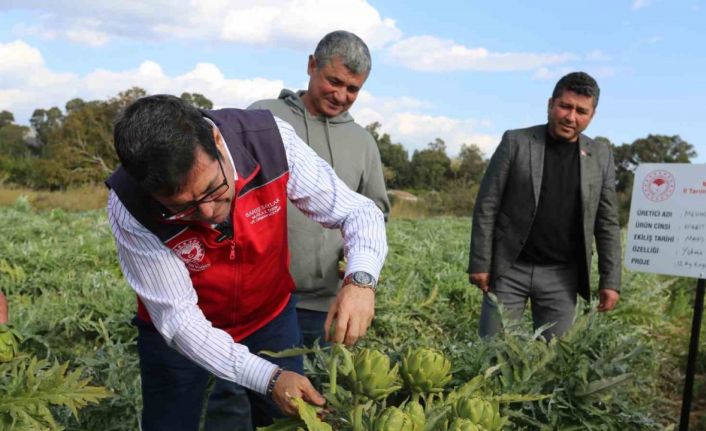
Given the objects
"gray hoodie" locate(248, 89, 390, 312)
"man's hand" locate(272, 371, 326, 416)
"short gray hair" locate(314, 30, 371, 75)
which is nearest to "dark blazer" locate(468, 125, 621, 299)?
"gray hoodie" locate(248, 89, 390, 312)

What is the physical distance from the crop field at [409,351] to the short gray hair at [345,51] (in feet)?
3.72

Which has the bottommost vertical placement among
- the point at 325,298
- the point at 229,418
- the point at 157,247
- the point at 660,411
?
the point at 660,411

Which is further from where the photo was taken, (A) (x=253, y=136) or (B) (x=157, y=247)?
(A) (x=253, y=136)

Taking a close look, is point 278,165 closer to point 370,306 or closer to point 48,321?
point 370,306

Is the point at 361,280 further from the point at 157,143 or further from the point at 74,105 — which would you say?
the point at 74,105

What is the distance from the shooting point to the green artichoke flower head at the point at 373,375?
119 centimetres

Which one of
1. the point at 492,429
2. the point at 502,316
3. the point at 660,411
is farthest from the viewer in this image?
the point at 660,411

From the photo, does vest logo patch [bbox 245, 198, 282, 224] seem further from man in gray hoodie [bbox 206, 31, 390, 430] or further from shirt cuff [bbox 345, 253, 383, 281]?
man in gray hoodie [bbox 206, 31, 390, 430]

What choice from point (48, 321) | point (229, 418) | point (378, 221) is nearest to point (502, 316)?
point (378, 221)

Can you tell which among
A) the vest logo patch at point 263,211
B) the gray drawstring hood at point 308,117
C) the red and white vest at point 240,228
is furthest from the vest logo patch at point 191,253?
the gray drawstring hood at point 308,117

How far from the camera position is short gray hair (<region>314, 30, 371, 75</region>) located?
268 cm

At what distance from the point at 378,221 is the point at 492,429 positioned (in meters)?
0.81

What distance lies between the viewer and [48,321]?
12.7ft

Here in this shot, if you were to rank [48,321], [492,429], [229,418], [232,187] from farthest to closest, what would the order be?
1. [48,321]
2. [229,418]
3. [232,187]
4. [492,429]
